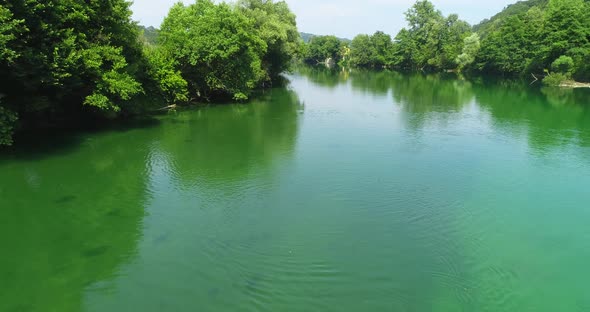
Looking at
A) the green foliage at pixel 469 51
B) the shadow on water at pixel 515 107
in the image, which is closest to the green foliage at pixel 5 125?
the shadow on water at pixel 515 107

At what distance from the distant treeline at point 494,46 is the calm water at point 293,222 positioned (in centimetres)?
3990

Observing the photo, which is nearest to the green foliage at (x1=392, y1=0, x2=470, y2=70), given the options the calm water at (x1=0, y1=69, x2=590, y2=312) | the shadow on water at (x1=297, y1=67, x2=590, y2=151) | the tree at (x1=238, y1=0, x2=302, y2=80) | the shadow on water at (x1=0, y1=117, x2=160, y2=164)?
the shadow on water at (x1=297, y1=67, x2=590, y2=151)

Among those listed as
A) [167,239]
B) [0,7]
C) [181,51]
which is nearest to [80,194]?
[167,239]

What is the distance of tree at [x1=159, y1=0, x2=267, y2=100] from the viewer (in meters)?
29.3

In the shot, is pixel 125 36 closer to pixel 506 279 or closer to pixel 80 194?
pixel 80 194

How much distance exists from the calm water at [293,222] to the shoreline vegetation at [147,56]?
2.64m

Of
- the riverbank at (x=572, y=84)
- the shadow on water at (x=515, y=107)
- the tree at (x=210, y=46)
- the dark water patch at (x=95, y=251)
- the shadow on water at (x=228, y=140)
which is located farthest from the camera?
the riverbank at (x=572, y=84)

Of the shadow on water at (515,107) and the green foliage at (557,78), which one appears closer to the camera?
the shadow on water at (515,107)

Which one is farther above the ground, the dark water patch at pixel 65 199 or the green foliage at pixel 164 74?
the green foliage at pixel 164 74

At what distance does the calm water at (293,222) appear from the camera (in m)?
9.18

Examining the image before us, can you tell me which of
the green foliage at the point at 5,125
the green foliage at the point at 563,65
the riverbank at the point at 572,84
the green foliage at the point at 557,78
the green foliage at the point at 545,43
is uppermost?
the green foliage at the point at 545,43

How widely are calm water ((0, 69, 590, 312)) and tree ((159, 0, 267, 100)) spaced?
7.80m

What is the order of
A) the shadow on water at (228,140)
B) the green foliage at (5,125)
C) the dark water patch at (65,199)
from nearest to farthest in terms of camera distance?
the dark water patch at (65,199), the green foliage at (5,125), the shadow on water at (228,140)

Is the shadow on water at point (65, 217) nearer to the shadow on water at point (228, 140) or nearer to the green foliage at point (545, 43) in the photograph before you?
the shadow on water at point (228, 140)
